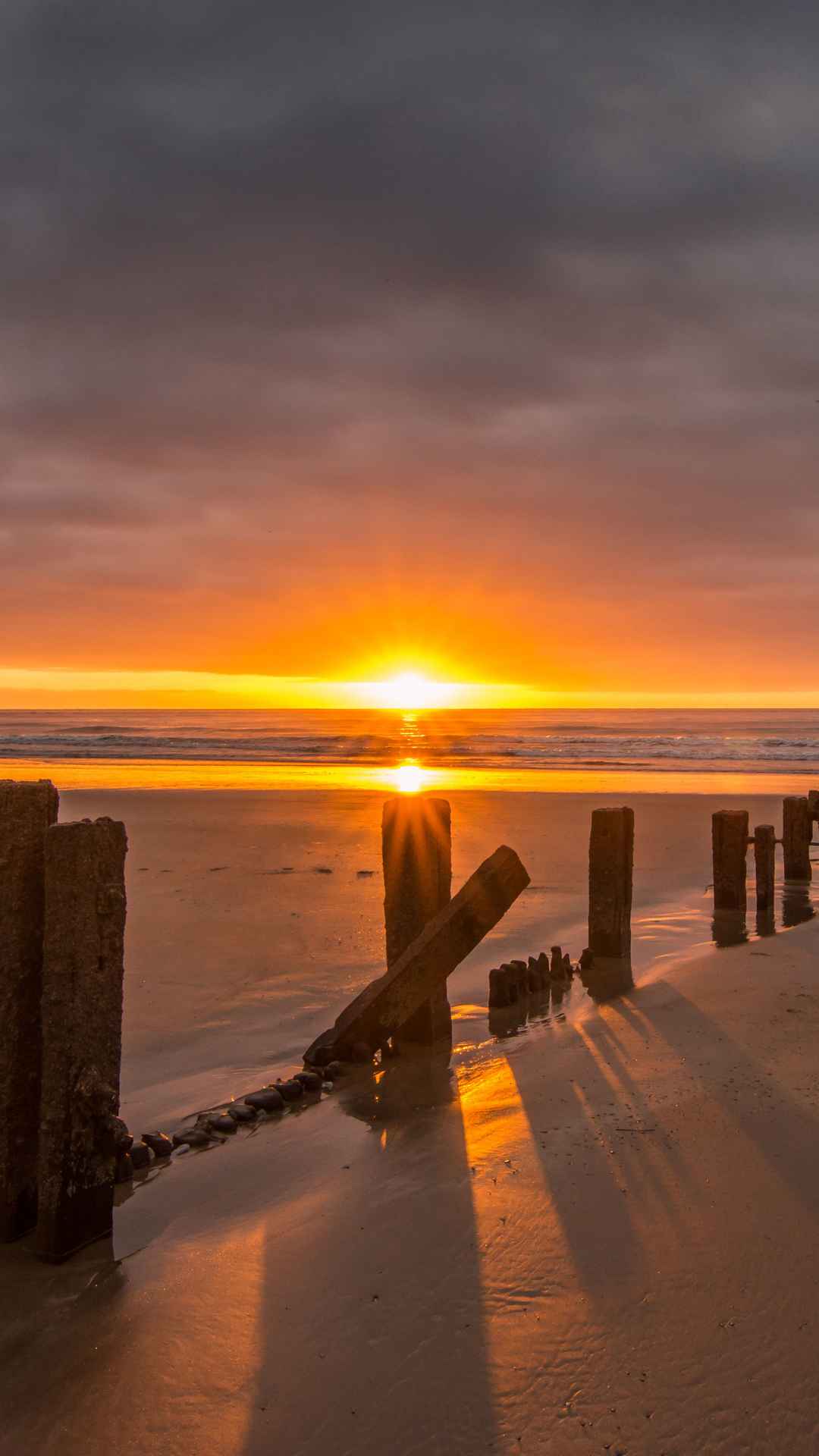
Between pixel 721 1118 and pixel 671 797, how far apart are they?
21005 millimetres

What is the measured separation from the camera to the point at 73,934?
402 cm

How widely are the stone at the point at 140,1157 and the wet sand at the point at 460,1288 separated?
0.11 metres

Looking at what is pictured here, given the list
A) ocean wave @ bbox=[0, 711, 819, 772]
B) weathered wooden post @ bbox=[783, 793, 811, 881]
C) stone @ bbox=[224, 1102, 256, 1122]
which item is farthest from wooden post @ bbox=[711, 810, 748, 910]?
ocean wave @ bbox=[0, 711, 819, 772]

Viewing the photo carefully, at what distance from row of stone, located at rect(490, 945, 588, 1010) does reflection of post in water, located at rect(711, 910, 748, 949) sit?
178 centimetres

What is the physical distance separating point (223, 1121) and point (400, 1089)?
114 centimetres

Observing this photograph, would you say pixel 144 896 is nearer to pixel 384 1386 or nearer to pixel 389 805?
pixel 389 805

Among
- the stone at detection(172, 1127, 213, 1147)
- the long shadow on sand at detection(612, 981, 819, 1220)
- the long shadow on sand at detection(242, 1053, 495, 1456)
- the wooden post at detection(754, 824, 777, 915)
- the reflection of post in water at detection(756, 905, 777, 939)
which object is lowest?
the stone at detection(172, 1127, 213, 1147)

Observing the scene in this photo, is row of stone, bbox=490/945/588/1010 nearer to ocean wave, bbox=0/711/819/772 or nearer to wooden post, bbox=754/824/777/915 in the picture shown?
wooden post, bbox=754/824/777/915

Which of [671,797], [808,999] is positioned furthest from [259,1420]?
[671,797]

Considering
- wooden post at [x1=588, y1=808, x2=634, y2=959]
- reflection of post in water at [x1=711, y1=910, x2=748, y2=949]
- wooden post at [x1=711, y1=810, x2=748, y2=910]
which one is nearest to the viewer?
wooden post at [x1=588, y1=808, x2=634, y2=959]

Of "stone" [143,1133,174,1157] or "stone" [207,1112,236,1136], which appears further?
"stone" [207,1112,236,1136]

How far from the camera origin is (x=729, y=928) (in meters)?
10.1

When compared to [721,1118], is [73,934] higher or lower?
higher

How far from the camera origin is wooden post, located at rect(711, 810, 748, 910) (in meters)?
10.7
